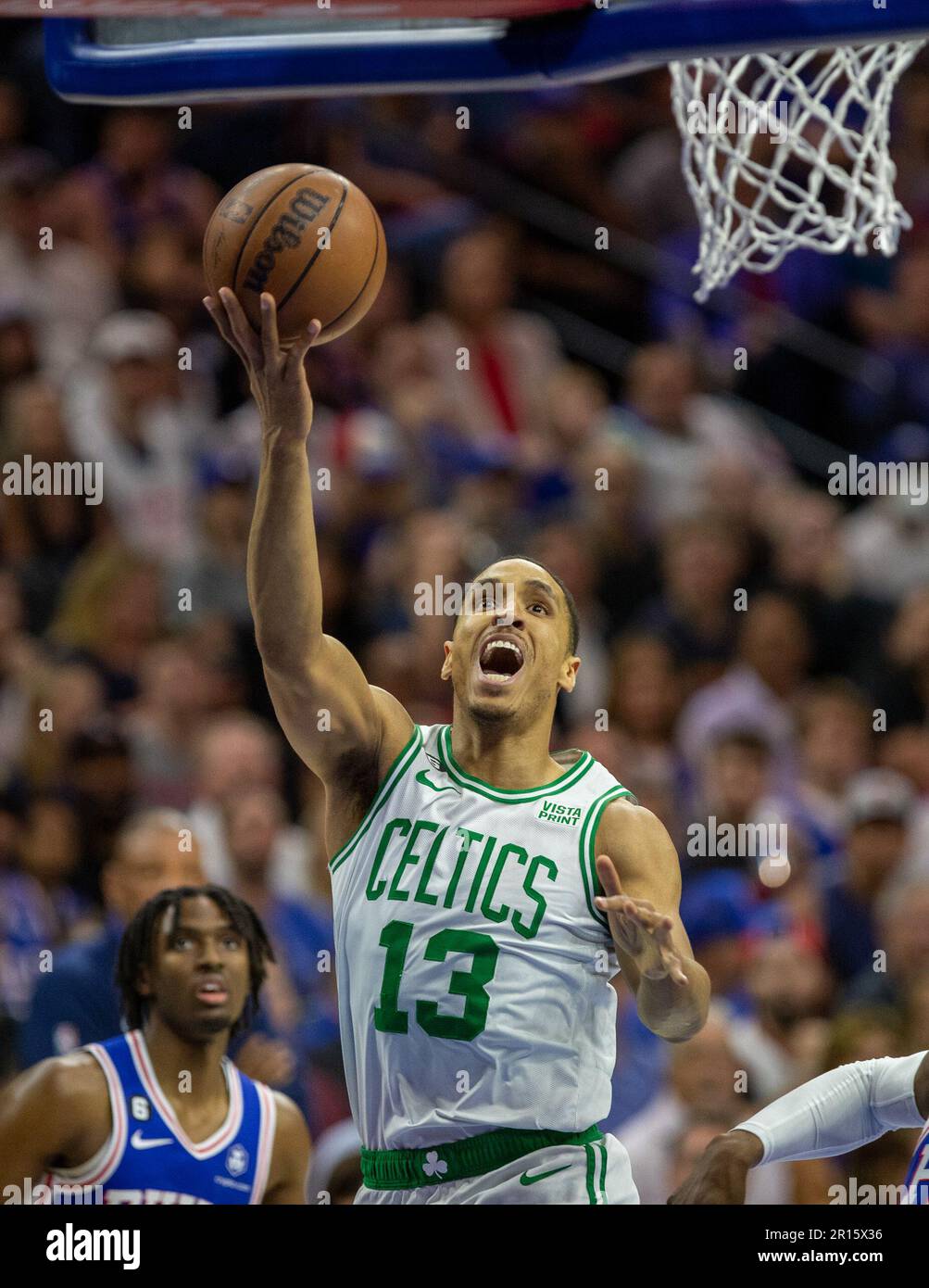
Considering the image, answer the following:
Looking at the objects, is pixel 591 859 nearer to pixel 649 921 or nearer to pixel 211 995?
pixel 649 921

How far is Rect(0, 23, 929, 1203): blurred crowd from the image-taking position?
587 cm

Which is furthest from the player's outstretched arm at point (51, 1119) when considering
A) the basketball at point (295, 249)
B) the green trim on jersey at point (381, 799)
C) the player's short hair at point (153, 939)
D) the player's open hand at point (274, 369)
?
the basketball at point (295, 249)

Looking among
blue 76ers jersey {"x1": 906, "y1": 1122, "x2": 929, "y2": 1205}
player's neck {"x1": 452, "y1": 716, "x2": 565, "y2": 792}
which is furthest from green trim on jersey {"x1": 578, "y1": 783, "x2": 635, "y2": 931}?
blue 76ers jersey {"x1": 906, "y1": 1122, "x2": 929, "y2": 1205}

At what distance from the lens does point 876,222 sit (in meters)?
4.95

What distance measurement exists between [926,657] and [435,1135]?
387 cm

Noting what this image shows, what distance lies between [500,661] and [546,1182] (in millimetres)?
1056

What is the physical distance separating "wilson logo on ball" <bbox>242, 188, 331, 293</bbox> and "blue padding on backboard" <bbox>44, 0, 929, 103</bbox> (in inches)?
25.2

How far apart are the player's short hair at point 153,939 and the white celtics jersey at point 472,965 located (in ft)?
2.69

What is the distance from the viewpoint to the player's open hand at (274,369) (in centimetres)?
368
